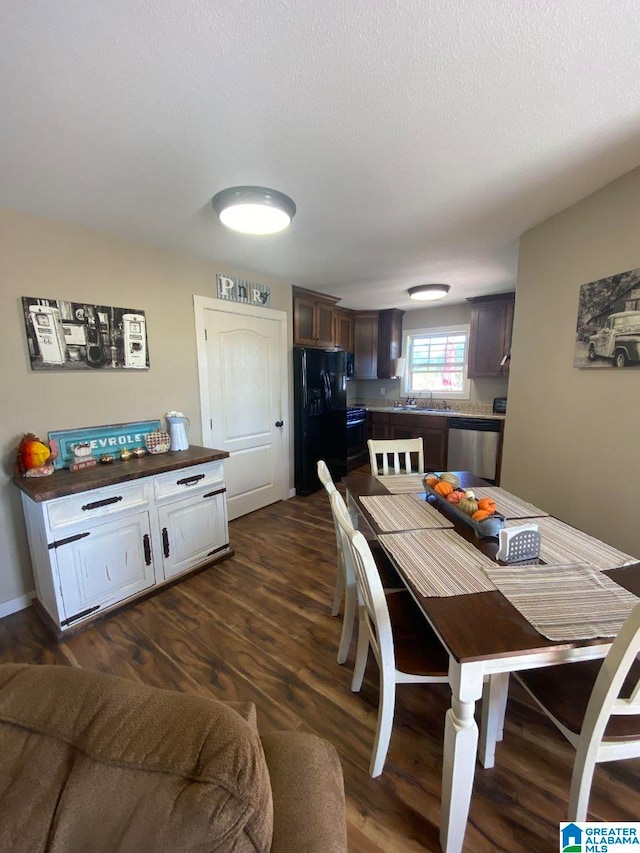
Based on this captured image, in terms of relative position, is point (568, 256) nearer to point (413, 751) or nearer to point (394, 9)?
point (394, 9)

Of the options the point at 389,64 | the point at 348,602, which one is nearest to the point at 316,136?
the point at 389,64

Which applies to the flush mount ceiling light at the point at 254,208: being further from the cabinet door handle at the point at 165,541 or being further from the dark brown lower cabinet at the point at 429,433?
the dark brown lower cabinet at the point at 429,433

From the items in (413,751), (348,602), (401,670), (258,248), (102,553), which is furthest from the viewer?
(258,248)

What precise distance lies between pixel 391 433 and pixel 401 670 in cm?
400

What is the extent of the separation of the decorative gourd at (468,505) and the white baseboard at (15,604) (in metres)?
2.62

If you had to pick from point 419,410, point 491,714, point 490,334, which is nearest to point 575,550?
point 491,714

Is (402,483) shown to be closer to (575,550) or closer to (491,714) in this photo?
(575,550)

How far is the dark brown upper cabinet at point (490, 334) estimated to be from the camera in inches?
162

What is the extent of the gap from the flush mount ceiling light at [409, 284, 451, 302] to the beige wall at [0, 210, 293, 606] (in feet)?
6.99

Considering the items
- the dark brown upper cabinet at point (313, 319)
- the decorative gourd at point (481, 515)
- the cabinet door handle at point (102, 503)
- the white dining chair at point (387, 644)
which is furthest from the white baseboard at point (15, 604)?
the dark brown upper cabinet at point (313, 319)

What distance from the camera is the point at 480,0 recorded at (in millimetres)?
905

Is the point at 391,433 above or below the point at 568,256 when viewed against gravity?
below

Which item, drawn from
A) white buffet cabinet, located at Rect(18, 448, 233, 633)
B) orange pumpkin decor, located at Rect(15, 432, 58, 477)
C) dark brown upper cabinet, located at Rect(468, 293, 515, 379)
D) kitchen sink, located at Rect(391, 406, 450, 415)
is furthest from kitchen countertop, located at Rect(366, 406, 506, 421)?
orange pumpkin decor, located at Rect(15, 432, 58, 477)

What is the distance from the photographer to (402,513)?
168cm
